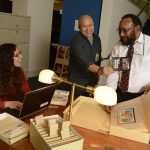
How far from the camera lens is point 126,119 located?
4.63ft

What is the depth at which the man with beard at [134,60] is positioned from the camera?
2.04 m

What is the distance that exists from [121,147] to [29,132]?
0.49 m

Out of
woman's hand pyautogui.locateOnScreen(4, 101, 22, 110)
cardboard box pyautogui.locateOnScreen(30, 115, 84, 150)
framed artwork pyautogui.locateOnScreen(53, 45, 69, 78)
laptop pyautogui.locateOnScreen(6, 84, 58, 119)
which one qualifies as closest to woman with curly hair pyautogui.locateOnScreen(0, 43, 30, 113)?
woman's hand pyautogui.locateOnScreen(4, 101, 22, 110)

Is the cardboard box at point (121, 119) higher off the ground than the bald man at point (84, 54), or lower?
lower

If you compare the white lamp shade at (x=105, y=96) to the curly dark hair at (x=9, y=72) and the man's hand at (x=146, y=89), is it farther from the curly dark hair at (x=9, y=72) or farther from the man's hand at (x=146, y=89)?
the curly dark hair at (x=9, y=72)

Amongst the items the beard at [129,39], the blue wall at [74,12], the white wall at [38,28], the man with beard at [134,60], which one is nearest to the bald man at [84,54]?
the man with beard at [134,60]

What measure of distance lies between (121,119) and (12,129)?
2.05 feet

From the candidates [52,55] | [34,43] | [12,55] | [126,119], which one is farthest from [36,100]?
[52,55]

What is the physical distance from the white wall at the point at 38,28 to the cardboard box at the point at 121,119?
375cm

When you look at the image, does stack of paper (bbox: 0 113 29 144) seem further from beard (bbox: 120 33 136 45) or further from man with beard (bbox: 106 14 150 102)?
beard (bbox: 120 33 136 45)

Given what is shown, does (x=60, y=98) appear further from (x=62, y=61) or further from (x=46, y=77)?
(x=62, y=61)

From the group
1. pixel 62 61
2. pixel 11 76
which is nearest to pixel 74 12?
pixel 62 61

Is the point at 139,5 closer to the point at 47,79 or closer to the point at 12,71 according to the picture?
the point at 12,71

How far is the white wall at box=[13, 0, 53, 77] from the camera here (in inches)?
194
